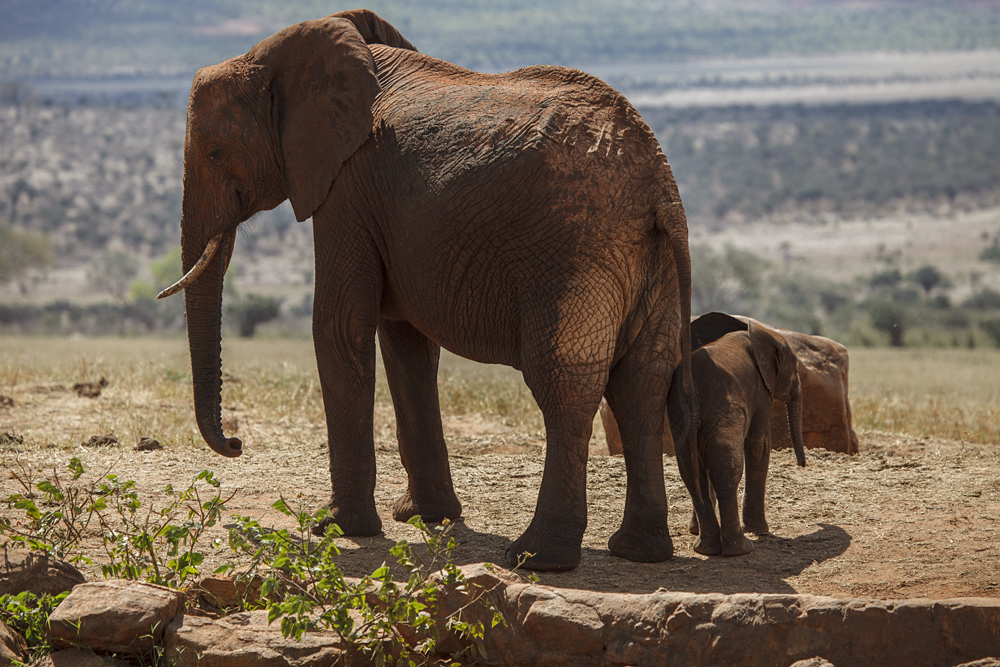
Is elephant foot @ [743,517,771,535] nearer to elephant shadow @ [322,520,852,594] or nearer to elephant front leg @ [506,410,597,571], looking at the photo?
elephant shadow @ [322,520,852,594]

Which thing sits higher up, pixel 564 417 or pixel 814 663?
pixel 564 417

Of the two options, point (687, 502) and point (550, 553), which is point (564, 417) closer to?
point (550, 553)

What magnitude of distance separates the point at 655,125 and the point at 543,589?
8967 centimetres

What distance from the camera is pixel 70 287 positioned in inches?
2473

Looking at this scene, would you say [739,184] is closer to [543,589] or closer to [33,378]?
[33,378]

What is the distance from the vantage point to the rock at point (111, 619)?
14.7ft

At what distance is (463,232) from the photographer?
573cm

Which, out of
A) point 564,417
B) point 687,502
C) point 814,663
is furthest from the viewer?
point 687,502

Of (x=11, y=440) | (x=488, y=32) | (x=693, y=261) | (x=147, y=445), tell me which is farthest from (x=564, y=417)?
(x=488, y=32)

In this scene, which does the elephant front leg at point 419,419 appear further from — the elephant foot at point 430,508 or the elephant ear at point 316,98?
the elephant ear at point 316,98

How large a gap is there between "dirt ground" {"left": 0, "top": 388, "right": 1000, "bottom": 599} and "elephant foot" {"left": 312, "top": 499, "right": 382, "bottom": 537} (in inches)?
2.4

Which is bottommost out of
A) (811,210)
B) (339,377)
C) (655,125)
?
(339,377)

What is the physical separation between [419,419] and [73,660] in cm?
287

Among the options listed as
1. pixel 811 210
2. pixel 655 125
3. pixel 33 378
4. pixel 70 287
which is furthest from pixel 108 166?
pixel 33 378
